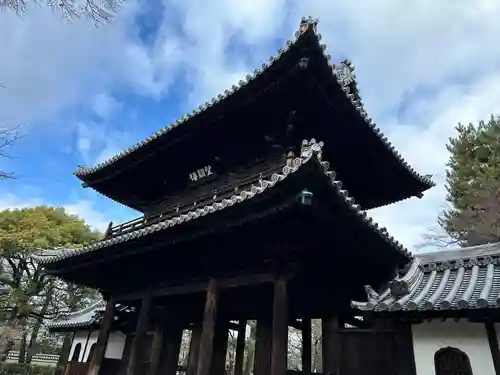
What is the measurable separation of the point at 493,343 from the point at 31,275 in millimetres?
29107

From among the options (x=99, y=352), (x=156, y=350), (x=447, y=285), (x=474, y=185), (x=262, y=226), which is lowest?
(x=99, y=352)

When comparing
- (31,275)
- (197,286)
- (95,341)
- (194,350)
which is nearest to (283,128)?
(197,286)

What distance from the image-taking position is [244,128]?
Result: 9.16 metres

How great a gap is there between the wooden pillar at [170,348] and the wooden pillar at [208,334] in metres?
4.23

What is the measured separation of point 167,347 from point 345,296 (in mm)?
5622

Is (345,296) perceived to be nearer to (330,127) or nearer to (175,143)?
(330,127)

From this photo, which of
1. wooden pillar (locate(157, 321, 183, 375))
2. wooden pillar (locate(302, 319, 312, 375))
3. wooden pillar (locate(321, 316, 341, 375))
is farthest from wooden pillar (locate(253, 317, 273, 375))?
wooden pillar (locate(157, 321, 183, 375))

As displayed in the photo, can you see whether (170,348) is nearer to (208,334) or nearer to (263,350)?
(263,350)

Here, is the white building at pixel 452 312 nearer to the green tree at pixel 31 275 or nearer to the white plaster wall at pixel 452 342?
the white plaster wall at pixel 452 342

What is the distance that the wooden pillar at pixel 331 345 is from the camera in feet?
24.8

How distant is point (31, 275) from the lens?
2691 centimetres

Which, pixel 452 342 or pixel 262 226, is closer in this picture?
pixel 452 342

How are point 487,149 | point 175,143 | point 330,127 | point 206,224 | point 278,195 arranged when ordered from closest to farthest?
point 278,195 → point 206,224 → point 330,127 → point 175,143 → point 487,149

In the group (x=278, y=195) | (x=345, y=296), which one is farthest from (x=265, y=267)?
(x=345, y=296)
